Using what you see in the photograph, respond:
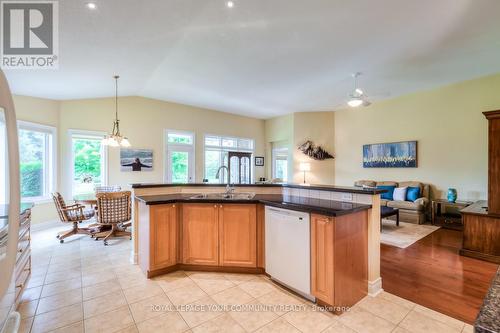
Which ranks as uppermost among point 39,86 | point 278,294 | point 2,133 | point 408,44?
point 408,44

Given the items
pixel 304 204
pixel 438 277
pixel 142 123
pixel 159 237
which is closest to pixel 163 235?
pixel 159 237

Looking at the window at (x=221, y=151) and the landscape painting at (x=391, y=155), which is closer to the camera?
the landscape painting at (x=391, y=155)

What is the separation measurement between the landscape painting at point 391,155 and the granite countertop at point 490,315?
6.07m

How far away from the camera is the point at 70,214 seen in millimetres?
4059

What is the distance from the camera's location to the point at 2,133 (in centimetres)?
100

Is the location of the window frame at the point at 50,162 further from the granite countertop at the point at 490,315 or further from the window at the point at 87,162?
the granite countertop at the point at 490,315

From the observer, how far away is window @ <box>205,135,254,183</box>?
23.8 ft

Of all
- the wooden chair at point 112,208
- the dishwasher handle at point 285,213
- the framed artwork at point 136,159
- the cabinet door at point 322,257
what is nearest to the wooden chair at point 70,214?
the wooden chair at point 112,208

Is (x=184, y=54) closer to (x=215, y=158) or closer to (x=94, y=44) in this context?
(x=94, y=44)

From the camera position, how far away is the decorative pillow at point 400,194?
545 cm

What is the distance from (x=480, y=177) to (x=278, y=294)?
523cm

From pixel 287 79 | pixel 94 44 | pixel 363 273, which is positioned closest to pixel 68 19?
pixel 94 44

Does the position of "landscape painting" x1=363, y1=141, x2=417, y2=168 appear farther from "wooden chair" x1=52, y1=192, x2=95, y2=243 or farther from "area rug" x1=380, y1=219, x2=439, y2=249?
"wooden chair" x1=52, y1=192, x2=95, y2=243

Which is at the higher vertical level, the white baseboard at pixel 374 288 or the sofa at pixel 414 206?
the sofa at pixel 414 206
